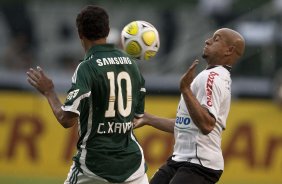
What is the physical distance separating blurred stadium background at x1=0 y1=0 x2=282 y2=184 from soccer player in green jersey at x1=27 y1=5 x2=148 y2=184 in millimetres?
7466

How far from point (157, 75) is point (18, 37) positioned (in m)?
3.48

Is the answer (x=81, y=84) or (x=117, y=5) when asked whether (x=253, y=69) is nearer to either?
(x=117, y=5)

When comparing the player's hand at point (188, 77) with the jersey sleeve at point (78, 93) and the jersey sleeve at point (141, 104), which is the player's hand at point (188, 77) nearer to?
the jersey sleeve at point (141, 104)

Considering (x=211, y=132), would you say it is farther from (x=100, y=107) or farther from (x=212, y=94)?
(x=100, y=107)

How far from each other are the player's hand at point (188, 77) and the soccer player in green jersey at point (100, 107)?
1.33 ft

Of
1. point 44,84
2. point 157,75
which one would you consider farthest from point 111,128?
point 157,75

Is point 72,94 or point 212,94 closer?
point 72,94

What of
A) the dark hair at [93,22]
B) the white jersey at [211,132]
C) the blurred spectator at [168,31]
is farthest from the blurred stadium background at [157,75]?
the dark hair at [93,22]

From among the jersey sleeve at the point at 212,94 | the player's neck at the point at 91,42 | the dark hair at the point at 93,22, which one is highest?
the dark hair at the point at 93,22

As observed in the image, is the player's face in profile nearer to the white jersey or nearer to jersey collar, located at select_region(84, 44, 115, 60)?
the white jersey

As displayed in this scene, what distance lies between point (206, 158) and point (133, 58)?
3.71 feet

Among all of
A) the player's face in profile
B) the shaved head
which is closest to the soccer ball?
the player's face in profile

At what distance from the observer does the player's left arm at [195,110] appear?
7508 millimetres

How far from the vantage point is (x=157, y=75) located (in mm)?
19234
